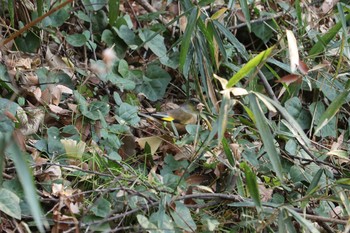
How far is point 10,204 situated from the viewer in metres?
1.55

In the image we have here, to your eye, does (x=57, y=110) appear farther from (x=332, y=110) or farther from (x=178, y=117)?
(x=332, y=110)

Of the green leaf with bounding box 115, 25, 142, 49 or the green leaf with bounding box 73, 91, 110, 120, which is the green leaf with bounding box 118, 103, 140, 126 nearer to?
the green leaf with bounding box 73, 91, 110, 120

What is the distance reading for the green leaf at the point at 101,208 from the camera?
1633 mm

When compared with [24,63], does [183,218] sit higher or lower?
lower

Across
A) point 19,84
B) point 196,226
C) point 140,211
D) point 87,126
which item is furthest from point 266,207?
point 19,84

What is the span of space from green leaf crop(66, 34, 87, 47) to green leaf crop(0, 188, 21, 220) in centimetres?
81

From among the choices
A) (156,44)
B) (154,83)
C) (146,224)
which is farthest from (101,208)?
(156,44)

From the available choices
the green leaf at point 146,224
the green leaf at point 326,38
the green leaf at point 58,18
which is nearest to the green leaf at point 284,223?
the green leaf at point 146,224

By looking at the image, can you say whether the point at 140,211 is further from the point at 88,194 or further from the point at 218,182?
the point at 218,182

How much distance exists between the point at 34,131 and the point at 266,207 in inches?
26.5

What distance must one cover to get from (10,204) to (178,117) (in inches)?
29.8

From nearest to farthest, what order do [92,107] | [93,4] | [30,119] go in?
[30,119], [92,107], [93,4]

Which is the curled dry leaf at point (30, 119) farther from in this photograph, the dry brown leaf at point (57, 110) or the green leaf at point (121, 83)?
the green leaf at point (121, 83)

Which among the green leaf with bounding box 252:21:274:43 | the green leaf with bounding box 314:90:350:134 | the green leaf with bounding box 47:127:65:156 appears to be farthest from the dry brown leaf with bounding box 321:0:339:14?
the green leaf with bounding box 47:127:65:156
